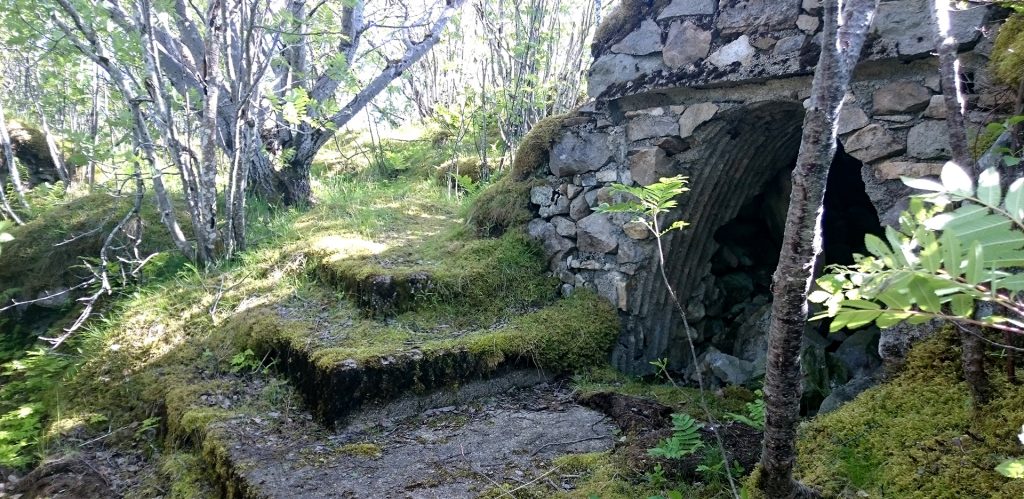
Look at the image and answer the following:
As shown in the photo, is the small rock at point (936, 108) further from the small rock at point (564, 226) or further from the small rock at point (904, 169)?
the small rock at point (564, 226)

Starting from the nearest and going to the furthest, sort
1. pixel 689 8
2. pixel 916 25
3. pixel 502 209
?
1. pixel 916 25
2. pixel 689 8
3. pixel 502 209

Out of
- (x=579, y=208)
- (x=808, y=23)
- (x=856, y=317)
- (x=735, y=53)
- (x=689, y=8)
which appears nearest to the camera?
(x=856, y=317)

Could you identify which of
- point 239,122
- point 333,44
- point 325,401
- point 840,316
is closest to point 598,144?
point 325,401

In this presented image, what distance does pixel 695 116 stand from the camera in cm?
384

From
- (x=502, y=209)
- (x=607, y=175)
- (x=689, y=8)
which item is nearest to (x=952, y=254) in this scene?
(x=689, y=8)

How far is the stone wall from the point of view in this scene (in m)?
2.89

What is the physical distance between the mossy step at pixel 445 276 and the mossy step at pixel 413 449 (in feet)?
2.67

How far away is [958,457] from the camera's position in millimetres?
2027

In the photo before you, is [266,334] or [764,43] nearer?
[764,43]

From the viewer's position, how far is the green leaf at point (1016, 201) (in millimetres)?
916

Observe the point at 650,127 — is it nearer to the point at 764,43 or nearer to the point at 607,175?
the point at 607,175

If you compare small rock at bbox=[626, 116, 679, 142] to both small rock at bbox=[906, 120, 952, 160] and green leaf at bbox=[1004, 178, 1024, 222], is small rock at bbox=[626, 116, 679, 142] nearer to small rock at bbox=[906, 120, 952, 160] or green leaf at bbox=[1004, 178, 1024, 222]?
small rock at bbox=[906, 120, 952, 160]

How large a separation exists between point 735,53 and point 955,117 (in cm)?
164

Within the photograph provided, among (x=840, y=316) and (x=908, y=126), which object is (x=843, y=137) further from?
(x=840, y=316)
